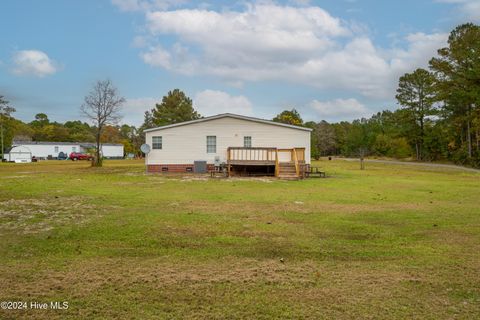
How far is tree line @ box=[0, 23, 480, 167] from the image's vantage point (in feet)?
115

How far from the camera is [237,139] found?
25.3 meters

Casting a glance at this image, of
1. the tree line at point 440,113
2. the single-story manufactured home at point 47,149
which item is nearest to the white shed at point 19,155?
the single-story manufactured home at point 47,149

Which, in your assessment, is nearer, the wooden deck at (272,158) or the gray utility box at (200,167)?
the wooden deck at (272,158)

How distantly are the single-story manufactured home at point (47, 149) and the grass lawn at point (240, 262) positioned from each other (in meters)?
58.0

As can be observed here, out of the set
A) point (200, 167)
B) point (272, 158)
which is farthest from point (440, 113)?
point (200, 167)

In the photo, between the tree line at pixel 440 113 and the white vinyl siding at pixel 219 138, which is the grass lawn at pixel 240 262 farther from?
the tree line at pixel 440 113

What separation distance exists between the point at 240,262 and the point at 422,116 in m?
50.3

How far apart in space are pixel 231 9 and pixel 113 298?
57.5 ft

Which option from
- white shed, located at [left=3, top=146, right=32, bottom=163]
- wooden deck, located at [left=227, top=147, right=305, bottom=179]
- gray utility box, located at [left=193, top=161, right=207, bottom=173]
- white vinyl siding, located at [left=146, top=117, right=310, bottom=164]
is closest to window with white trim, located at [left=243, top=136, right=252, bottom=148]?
white vinyl siding, located at [left=146, top=117, right=310, bottom=164]

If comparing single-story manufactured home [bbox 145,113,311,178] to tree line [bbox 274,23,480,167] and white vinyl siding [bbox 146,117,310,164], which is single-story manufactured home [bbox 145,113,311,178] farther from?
tree line [bbox 274,23,480,167]

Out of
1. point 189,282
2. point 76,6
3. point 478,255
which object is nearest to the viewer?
point 189,282

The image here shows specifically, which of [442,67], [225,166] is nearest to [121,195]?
[225,166]

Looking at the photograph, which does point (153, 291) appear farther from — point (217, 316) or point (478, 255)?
point (478, 255)

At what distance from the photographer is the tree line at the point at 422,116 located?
115 feet
